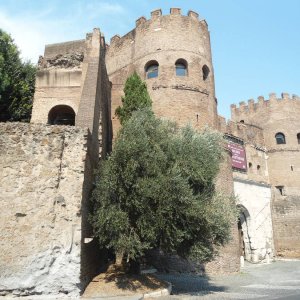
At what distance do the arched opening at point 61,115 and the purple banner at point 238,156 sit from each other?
10.8m

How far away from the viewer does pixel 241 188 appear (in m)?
22.5

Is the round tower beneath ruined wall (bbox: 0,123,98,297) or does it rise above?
above

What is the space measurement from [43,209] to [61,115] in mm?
8948

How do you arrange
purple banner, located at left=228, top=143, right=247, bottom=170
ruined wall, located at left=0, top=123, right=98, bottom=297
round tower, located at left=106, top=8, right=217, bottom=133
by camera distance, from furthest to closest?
purple banner, located at left=228, top=143, right=247, bottom=170 < round tower, located at left=106, top=8, right=217, bottom=133 < ruined wall, located at left=0, top=123, right=98, bottom=297

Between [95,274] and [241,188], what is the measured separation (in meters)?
14.5

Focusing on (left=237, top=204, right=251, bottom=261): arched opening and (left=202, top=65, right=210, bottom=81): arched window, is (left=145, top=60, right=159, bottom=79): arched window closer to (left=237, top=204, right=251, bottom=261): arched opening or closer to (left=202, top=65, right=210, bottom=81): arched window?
(left=202, top=65, right=210, bottom=81): arched window

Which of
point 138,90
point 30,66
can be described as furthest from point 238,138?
point 30,66

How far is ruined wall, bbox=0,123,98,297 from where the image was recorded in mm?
8328

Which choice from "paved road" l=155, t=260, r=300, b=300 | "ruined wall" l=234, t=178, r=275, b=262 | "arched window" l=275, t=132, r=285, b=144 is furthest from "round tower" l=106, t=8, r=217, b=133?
"arched window" l=275, t=132, r=285, b=144

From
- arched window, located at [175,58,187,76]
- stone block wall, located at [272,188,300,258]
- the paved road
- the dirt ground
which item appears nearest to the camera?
the dirt ground

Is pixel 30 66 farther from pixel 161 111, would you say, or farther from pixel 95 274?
pixel 95 274

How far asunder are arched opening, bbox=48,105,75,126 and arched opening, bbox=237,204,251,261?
1248cm

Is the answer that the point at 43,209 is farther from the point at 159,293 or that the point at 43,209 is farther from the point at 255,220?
the point at 255,220

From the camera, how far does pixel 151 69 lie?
20000 millimetres
